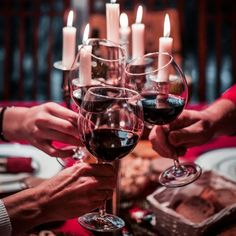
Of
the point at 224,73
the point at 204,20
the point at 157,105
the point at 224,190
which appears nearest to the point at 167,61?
the point at 157,105

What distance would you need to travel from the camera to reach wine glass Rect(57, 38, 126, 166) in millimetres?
1130

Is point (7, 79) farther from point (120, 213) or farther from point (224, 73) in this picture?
point (224, 73)

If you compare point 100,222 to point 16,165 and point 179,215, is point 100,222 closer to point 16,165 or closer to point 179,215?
point 179,215

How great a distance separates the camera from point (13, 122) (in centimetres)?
145

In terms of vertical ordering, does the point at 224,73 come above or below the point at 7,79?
below

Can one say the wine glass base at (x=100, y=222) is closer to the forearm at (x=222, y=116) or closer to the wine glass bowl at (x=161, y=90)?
the wine glass bowl at (x=161, y=90)

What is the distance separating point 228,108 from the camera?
1536 mm

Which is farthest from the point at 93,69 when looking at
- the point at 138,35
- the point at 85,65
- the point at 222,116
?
the point at 222,116

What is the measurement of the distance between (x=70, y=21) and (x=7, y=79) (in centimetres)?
199

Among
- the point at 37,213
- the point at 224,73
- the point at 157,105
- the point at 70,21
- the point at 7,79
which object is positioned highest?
the point at 70,21

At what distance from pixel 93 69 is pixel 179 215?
1.24ft

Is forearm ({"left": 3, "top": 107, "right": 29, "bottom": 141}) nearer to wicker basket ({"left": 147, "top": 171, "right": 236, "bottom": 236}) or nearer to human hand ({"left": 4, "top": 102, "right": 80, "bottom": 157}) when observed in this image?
human hand ({"left": 4, "top": 102, "right": 80, "bottom": 157})

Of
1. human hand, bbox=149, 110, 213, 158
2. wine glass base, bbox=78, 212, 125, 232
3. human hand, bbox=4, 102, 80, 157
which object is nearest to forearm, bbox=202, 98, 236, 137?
human hand, bbox=149, 110, 213, 158

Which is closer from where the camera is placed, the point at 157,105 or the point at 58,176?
the point at 58,176
